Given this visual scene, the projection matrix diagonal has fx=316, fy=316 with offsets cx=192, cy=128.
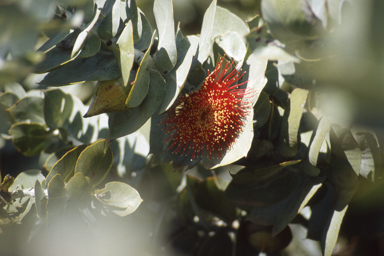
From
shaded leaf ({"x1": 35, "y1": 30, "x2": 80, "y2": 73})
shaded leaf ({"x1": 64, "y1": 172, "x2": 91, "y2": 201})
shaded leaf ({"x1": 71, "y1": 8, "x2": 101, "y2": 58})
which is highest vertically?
shaded leaf ({"x1": 71, "y1": 8, "x2": 101, "y2": 58})

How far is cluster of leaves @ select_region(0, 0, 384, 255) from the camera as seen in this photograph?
648 mm

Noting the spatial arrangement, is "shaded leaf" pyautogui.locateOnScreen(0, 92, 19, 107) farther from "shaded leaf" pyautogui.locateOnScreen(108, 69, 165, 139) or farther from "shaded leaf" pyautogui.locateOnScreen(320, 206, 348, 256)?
"shaded leaf" pyautogui.locateOnScreen(320, 206, 348, 256)

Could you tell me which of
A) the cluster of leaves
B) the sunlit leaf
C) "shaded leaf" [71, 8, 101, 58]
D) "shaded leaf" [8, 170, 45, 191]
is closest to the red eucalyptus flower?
the cluster of leaves

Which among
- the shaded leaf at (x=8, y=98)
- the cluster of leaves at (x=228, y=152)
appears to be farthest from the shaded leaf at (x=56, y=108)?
the shaded leaf at (x=8, y=98)

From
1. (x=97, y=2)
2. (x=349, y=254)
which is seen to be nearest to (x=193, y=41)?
(x=97, y=2)

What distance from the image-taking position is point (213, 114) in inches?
31.7

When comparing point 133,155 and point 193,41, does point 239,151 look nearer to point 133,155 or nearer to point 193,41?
point 193,41

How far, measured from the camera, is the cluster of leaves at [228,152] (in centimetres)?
65

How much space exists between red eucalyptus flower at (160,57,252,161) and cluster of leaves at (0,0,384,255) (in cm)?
3

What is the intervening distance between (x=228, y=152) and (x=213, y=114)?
0.11 meters

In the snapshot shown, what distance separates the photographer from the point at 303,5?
1.77ft

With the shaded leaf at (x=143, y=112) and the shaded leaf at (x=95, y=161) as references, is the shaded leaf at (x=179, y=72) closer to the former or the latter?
the shaded leaf at (x=143, y=112)

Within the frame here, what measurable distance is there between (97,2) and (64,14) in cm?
11

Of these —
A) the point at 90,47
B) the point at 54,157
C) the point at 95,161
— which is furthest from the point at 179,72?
the point at 54,157
